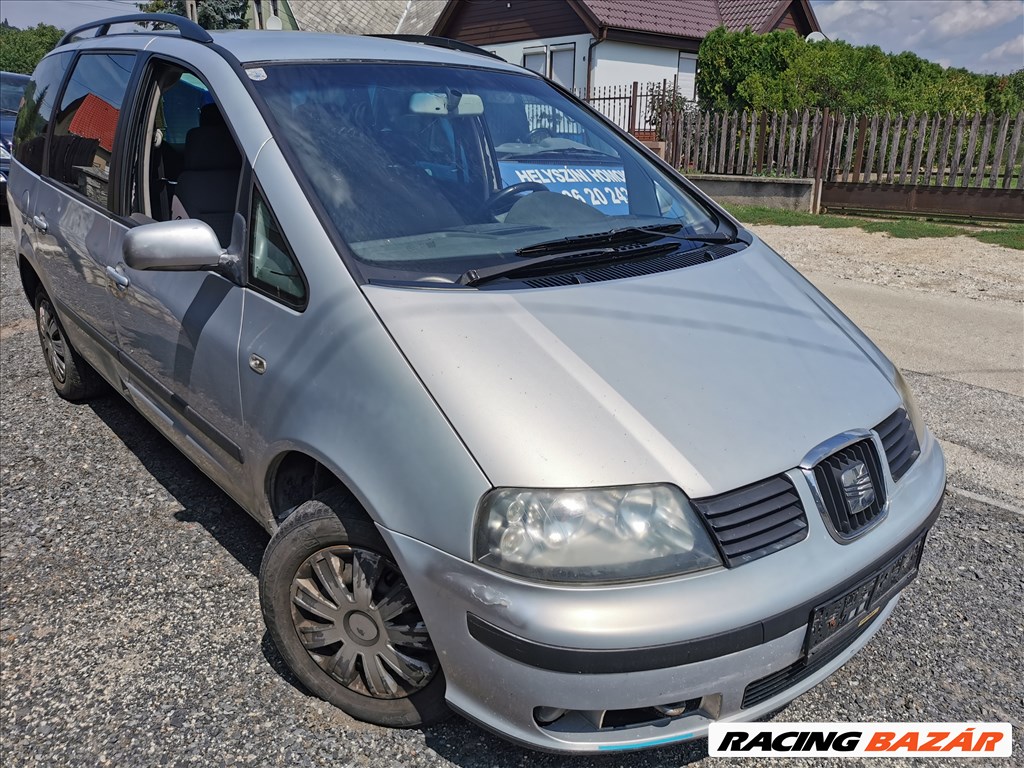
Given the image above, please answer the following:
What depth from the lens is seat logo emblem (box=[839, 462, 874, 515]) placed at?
199cm

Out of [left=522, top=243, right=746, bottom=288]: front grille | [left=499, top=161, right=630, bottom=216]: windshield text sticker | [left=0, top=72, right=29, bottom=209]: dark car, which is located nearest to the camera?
[left=522, top=243, right=746, bottom=288]: front grille

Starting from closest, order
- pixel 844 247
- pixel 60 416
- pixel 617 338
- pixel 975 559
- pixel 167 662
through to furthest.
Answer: pixel 617 338, pixel 167 662, pixel 975 559, pixel 60 416, pixel 844 247

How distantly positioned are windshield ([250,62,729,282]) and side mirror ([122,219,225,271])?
0.38m

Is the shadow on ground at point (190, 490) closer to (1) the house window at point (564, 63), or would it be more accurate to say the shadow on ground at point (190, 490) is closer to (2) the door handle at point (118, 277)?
(2) the door handle at point (118, 277)

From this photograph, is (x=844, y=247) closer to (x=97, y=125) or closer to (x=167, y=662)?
(x=97, y=125)

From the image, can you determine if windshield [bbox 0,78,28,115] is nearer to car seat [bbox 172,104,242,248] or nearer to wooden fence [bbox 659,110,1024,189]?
wooden fence [bbox 659,110,1024,189]

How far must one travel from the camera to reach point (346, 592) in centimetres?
218

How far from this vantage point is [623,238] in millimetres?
2682

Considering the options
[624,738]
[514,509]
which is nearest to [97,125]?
[514,509]

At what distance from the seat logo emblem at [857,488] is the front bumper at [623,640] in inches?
3.4

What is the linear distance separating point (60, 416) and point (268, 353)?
2.94 m

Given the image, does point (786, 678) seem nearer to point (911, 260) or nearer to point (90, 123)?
point (90, 123)

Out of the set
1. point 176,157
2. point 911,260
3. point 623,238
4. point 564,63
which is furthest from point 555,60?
point 623,238

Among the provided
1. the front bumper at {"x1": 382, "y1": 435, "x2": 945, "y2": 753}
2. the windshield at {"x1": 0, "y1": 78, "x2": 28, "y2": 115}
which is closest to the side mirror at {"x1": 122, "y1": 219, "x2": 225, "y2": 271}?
the front bumper at {"x1": 382, "y1": 435, "x2": 945, "y2": 753}
